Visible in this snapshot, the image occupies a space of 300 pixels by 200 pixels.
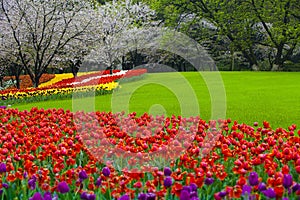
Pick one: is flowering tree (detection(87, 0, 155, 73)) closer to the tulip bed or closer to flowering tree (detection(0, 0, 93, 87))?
flowering tree (detection(0, 0, 93, 87))

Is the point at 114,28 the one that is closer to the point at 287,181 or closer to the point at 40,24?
the point at 40,24

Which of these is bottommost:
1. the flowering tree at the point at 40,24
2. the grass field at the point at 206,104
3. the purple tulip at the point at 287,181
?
the grass field at the point at 206,104

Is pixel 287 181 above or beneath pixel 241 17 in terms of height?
beneath

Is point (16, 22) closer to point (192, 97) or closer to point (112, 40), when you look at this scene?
point (112, 40)

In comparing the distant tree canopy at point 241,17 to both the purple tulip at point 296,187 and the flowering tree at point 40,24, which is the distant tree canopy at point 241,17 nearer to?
the flowering tree at point 40,24

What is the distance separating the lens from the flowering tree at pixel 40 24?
2002 centimetres

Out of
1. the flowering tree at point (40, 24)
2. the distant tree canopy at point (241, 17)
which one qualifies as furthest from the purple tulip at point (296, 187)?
the distant tree canopy at point (241, 17)

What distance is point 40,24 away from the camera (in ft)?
71.9

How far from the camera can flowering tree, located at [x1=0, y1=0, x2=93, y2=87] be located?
788 inches

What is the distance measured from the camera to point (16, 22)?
20.6m

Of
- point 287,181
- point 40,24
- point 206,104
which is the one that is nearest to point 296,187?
point 287,181

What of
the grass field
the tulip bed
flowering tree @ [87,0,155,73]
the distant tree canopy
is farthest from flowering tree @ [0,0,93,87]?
the tulip bed

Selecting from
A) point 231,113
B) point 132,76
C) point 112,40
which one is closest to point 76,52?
point 112,40

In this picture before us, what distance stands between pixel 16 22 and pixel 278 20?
56.8 feet
